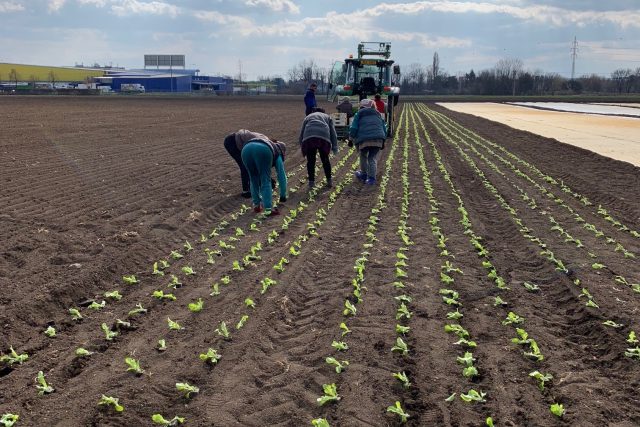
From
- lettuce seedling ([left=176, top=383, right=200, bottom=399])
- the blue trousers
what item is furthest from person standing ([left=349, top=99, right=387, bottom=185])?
lettuce seedling ([left=176, top=383, right=200, bottom=399])

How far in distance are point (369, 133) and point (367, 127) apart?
15 centimetres

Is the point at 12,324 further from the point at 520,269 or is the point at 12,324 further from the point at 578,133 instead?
the point at 578,133

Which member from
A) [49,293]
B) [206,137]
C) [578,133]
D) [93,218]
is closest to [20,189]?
[93,218]

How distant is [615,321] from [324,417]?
2925 mm

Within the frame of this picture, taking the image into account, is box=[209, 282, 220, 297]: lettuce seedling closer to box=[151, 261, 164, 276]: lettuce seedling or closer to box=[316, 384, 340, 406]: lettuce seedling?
box=[151, 261, 164, 276]: lettuce seedling

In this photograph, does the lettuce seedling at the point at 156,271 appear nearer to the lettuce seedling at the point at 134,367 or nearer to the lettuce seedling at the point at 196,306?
the lettuce seedling at the point at 196,306

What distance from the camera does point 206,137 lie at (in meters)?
20.9

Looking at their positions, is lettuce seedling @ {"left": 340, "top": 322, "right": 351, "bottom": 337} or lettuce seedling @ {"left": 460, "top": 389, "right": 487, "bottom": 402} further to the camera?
lettuce seedling @ {"left": 340, "top": 322, "right": 351, "bottom": 337}

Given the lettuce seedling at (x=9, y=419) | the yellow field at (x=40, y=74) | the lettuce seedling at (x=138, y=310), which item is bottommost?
the lettuce seedling at (x=9, y=419)

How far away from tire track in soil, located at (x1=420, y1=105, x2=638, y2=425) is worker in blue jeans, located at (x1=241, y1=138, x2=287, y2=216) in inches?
150

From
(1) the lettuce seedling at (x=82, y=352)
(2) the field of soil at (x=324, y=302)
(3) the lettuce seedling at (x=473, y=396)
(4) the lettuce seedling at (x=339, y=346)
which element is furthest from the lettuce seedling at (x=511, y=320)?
(1) the lettuce seedling at (x=82, y=352)

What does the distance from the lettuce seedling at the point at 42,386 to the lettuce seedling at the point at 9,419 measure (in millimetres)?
291

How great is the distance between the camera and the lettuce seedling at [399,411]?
11.6 ft

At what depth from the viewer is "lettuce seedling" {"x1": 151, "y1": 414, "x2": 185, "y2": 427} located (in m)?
3.45
